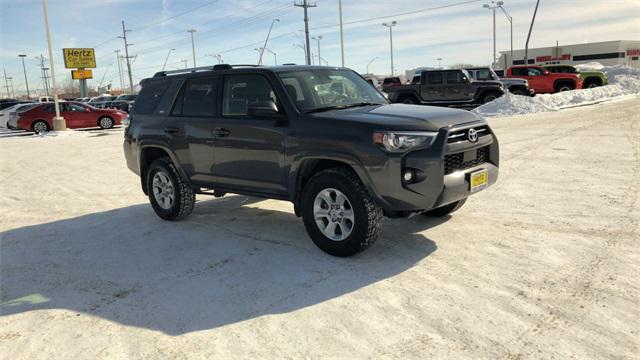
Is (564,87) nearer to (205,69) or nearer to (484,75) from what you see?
(484,75)

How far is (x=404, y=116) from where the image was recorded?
15.4 feet

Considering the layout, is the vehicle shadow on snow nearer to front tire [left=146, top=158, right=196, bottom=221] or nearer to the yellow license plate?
front tire [left=146, top=158, right=196, bottom=221]

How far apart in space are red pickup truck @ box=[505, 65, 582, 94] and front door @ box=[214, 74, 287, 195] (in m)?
25.5

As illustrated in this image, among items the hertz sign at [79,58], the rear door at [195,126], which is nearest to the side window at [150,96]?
the rear door at [195,126]

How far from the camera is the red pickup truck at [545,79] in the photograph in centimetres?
2717

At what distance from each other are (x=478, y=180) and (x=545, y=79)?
2547 centimetres

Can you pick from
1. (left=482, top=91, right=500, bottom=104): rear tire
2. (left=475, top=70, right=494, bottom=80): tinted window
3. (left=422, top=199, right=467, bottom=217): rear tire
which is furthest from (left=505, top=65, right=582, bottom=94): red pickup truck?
(left=422, top=199, right=467, bottom=217): rear tire

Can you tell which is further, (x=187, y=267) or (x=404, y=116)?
(x=187, y=267)

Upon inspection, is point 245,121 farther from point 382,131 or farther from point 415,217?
point 415,217

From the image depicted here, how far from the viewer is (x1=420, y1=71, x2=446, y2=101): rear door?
2230 centimetres

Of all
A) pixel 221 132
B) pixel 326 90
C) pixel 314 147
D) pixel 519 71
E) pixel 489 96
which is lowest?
pixel 489 96

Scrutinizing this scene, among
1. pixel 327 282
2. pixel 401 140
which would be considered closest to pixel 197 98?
pixel 401 140

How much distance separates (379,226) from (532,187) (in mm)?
3536

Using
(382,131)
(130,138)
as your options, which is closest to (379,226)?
(382,131)
